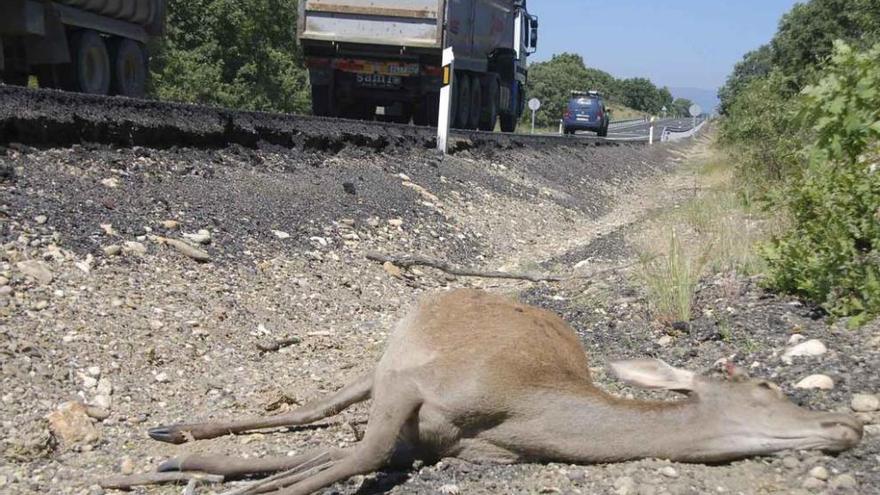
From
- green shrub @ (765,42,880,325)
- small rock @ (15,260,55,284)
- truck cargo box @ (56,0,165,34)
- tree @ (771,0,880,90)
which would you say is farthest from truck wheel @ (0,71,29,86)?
tree @ (771,0,880,90)

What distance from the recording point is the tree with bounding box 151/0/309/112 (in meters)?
38.4

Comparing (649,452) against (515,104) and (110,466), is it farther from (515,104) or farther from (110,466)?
(515,104)

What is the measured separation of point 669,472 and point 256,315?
3.69 metres

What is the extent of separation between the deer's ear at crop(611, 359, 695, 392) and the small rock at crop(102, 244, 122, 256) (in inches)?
151

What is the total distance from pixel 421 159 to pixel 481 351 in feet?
34.2

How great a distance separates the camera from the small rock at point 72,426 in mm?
4770

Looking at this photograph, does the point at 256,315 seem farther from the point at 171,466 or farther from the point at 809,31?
the point at 809,31

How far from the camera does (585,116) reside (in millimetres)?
54906

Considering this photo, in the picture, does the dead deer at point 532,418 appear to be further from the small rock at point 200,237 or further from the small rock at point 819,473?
the small rock at point 200,237

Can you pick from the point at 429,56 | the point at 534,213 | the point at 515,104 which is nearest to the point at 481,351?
the point at 534,213

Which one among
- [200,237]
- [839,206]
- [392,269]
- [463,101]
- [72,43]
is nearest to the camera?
[839,206]

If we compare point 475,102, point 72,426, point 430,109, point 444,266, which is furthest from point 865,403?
point 475,102

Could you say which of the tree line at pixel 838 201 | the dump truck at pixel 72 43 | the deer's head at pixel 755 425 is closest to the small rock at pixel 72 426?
the deer's head at pixel 755 425

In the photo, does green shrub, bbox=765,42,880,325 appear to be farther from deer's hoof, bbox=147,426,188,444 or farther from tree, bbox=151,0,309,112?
tree, bbox=151,0,309,112
